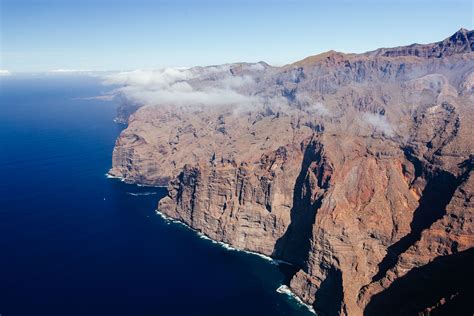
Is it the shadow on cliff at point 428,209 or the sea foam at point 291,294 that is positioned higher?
the shadow on cliff at point 428,209

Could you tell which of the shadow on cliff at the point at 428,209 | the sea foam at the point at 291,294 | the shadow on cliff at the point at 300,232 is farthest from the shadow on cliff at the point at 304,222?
the shadow on cliff at the point at 428,209

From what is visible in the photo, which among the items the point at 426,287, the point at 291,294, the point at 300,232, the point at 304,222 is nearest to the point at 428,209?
the point at 426,287

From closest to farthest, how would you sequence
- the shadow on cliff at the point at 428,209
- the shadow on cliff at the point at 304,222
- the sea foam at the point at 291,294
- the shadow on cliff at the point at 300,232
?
the sea foam at the point at 291,294 < the shadow on cliff at the point at 428,209 < the shadow on cliff at the point at 304,222 < the shadow on cliff at the point at 300,232

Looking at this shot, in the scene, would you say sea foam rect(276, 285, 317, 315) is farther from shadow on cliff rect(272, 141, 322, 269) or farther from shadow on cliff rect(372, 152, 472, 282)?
shadow on cliff rect(372, 152, 472, 282)

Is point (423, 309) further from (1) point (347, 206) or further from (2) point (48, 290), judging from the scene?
(2) point (48, 290)

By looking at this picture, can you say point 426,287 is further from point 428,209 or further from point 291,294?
point 291,294

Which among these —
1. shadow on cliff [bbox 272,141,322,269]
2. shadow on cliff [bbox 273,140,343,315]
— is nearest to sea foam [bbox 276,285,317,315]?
shadow on cliff [bbox 273,140,343,315]

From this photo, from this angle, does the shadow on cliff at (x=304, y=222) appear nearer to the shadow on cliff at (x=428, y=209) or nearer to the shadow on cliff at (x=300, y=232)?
the shadow on cliff at (x=300, y=232)
